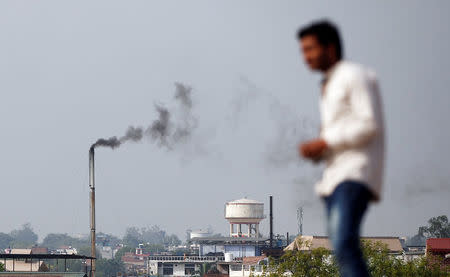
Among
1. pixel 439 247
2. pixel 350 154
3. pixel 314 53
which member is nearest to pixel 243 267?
pixel 439 247

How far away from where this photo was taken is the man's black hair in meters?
6.38

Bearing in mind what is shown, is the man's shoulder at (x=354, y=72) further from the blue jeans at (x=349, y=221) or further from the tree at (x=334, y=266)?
the tree at (x=334, y=266)

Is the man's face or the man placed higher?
the man's face

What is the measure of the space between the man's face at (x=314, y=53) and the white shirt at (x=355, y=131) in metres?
0.15

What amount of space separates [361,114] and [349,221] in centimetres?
60

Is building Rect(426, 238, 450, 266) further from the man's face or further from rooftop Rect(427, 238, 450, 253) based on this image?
the man's face

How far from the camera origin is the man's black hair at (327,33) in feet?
20.9

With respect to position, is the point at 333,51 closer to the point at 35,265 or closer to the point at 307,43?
the point at 307,43

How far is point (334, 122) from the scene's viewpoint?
6.30 m

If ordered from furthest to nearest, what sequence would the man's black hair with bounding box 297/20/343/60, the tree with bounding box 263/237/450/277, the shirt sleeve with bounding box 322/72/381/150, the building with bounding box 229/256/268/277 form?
the building with bounding box 229/256/268/277 → the tree with bounding box 263/237/450/277 → the man's black hair with bounding box 297/20/343/60 → the shirt sleeve with bounding box 322/72/381/150

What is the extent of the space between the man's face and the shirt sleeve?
34cm

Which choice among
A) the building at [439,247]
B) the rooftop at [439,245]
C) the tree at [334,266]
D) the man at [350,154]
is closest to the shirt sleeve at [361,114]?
the man at [350,154]

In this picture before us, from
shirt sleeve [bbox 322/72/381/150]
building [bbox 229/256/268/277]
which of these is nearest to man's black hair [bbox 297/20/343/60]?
shirt sleeve [bbox 322/72/381/150]

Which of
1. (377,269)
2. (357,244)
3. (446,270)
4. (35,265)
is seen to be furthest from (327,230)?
(35,265)
